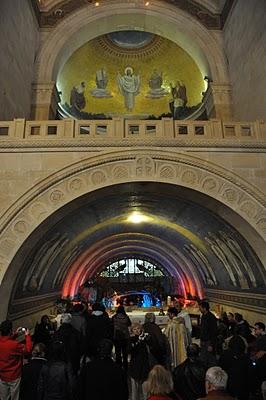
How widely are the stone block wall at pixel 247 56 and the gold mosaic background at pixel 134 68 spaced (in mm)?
4234

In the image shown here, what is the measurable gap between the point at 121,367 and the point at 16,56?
10.5m

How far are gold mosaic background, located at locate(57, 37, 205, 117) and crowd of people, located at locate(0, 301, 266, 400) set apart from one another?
13.1 m

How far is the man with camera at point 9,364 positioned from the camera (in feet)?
16.2

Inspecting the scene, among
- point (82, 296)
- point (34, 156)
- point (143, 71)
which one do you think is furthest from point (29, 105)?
point (82, 296)

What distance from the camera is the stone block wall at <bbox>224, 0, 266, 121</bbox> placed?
10.8m

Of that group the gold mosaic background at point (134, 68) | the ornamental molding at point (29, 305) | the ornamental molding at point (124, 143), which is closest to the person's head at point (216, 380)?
the ornamental molding at point (124, 143)

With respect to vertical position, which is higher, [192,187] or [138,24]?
[138,24]

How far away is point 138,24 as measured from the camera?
50.3ft

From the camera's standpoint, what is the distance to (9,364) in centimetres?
496

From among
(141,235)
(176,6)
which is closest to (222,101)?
(176,6)

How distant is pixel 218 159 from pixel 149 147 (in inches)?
62.4

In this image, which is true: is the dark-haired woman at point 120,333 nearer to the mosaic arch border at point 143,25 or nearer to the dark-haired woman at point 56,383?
the dark-haired woman at point 56,383

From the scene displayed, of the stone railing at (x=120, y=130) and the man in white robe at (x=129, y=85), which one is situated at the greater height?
the man in white robe at (x=129, y=85)

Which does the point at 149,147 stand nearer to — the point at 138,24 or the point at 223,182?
the point at 223,182
